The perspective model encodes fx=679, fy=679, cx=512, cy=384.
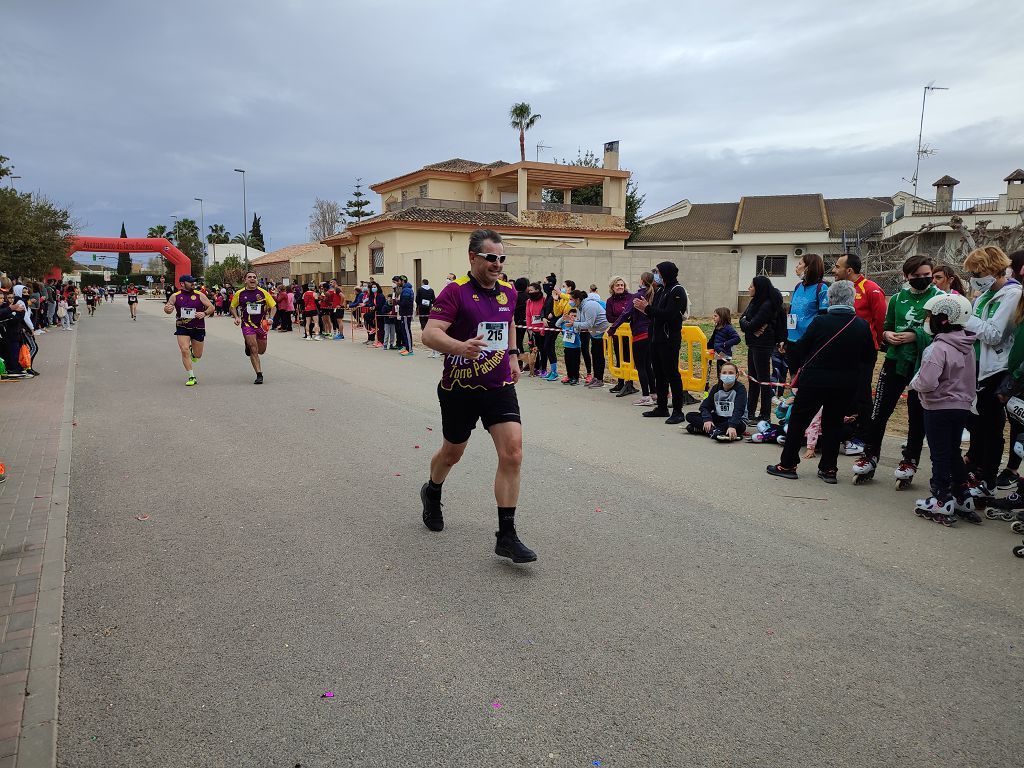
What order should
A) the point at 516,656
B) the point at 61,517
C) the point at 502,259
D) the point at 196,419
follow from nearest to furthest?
the point at 516,656
the point at 502,259
the point at 61,517
the point at 196,419

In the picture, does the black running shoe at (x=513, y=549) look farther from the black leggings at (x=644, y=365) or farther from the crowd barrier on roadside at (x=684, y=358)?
the black leggings at (x=644, y=365)

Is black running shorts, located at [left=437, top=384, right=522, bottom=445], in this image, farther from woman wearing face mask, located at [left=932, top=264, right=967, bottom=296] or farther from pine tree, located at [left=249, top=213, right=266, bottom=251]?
pine tree, located at [left=249, top=213, right=266, bottom=251]

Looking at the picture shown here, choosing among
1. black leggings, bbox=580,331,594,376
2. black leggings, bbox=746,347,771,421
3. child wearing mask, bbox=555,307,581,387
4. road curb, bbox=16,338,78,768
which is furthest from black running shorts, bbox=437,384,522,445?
black leggings, bbox=580,331,594,376

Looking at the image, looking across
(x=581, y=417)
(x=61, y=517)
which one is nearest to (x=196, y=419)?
(x=61, y=517)

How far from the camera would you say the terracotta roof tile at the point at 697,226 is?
47.7m

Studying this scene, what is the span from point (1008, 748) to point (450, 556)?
2979 millimetres

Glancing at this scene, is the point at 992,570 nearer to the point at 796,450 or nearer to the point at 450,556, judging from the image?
the point at 796,450

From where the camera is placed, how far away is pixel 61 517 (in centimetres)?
516

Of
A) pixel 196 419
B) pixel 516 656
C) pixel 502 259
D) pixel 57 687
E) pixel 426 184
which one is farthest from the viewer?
pixel 426 184

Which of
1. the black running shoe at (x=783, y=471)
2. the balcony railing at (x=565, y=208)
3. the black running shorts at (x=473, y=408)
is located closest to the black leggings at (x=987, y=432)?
the black running shoe at (x=783, y=471)

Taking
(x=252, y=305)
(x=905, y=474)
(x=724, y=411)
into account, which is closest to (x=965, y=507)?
(x=905, y=474)

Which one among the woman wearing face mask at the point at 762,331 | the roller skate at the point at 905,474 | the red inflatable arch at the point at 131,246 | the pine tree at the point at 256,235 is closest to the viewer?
the roller skate at the point at 905,474

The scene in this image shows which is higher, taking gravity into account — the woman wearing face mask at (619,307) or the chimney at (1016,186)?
the chimney at (1016,186)

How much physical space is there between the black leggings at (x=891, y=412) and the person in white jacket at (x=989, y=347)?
1.28 feet
